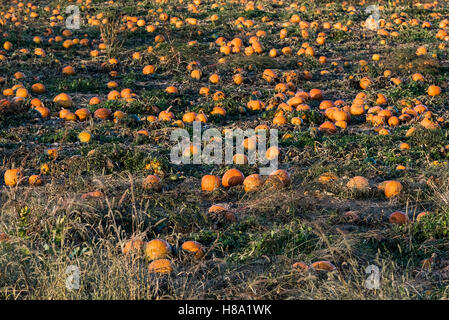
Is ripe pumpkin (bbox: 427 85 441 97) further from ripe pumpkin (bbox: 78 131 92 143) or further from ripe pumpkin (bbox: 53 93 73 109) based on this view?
ripe pumpkin (bbox: 53 93 73 109)

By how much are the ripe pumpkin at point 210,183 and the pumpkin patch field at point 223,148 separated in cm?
1

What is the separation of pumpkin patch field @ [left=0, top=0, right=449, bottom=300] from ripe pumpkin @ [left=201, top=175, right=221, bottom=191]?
1 centimetres

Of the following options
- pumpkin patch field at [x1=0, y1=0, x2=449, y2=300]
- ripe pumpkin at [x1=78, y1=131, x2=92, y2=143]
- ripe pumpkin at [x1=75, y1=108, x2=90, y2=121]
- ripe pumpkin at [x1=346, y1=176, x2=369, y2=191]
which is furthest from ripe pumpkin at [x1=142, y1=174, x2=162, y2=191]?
ripe pumpkin at [x1=75, y1=108, x2=90, y2=121]

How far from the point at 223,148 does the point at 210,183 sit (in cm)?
105

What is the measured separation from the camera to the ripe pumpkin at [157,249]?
4.28 m

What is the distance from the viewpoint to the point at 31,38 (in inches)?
436

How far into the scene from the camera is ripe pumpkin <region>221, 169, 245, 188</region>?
19.2ft

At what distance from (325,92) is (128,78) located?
9.57ft

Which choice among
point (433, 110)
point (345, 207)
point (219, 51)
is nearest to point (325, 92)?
point (433, 110)

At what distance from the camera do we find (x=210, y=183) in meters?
5.78

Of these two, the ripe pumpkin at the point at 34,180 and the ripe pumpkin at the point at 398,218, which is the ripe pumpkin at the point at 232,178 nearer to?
the ripe pumpkin at the point at 398,218

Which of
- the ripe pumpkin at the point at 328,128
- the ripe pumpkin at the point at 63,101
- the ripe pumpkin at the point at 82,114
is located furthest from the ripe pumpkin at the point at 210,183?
the ripe pumpkin at the point at 63,101

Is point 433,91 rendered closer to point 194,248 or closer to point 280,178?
point 280,178

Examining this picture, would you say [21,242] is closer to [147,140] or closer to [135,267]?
[135,267]
